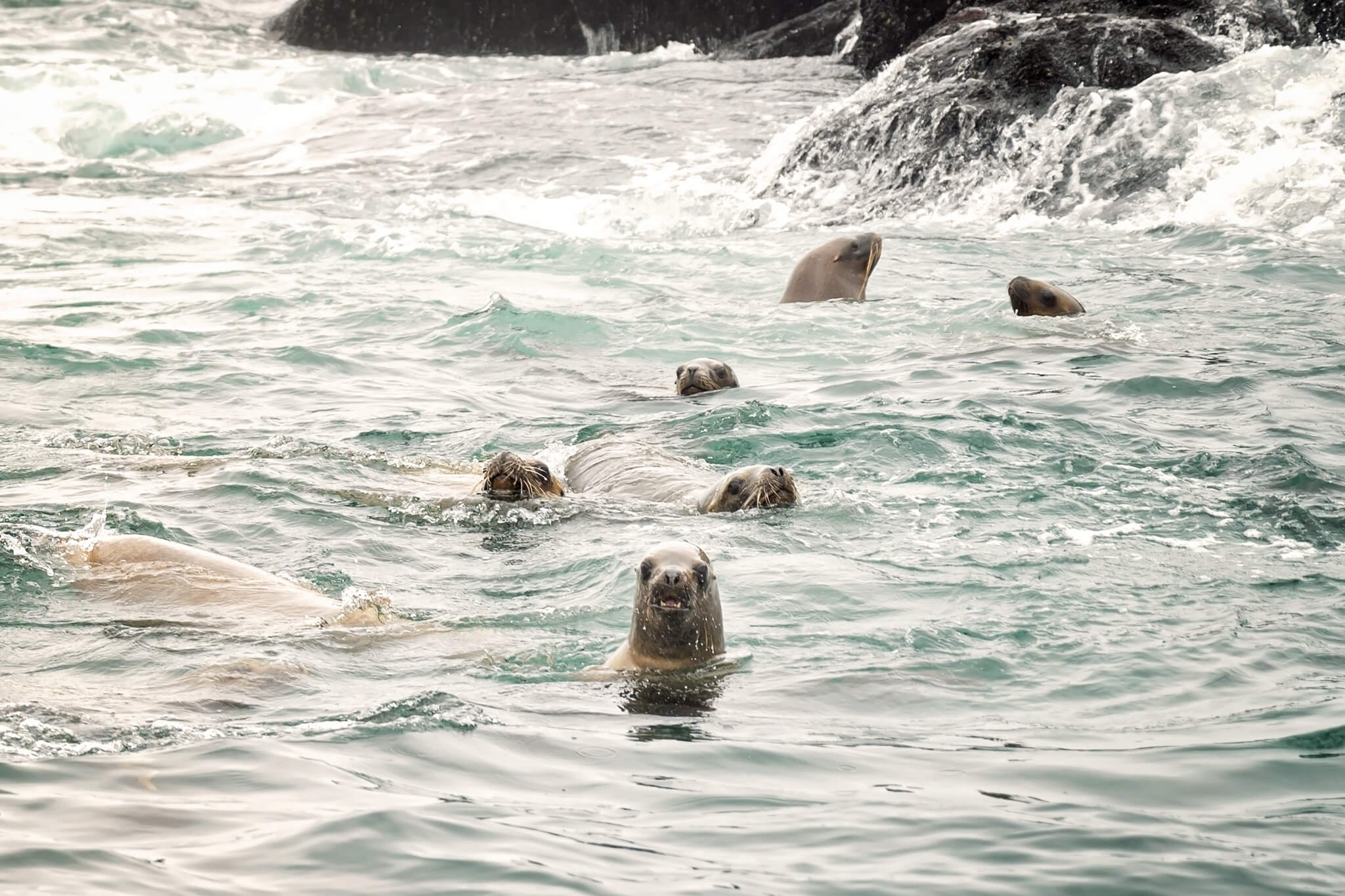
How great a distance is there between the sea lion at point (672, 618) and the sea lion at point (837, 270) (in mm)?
6633

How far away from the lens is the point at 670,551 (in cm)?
525

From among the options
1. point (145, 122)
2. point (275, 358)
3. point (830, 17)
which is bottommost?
point (275, 358)

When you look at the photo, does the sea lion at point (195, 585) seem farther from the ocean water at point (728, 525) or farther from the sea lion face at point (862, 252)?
the sea lion face at point (862, 252)

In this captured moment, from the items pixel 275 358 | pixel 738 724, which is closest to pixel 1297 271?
pixel 275 358

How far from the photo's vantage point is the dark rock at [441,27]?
2911cm

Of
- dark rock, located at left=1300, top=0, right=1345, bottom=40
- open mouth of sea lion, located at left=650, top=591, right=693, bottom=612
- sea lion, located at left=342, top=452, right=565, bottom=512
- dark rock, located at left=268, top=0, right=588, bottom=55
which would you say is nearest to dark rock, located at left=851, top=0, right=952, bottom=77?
dark rock, located at left=1300, top=0, right=1345, bottom=40

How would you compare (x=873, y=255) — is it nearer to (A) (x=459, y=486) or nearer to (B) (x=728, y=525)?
(A) (x=459, y=486)

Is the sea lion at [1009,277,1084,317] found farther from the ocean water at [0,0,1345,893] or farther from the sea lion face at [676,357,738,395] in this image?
the sea lion face at [676,357,738,395]

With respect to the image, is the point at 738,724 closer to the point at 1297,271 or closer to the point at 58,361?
the point at 58,361

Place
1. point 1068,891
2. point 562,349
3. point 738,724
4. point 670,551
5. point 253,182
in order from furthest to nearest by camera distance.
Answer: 1. point 253,182
2. point 562,349
3. point 670,551
4. point 738,724
5. point 1068,891

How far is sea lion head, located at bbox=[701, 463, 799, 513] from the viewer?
22.7 ft

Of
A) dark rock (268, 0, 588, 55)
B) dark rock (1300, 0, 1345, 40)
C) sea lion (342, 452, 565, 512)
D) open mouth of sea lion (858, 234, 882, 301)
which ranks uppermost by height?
dark rock (268, 0, 588, 55)

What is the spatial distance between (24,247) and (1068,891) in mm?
14256

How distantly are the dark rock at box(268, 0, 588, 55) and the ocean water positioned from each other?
39.6 ft
